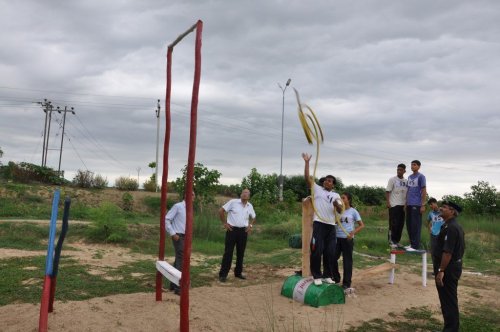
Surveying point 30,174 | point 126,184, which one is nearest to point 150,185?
point 126,184

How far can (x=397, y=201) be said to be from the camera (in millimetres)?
8664

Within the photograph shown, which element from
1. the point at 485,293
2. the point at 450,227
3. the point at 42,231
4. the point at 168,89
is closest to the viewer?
the point at 450,227

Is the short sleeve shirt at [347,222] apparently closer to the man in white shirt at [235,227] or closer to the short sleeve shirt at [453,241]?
the man in white shirt at [235,227]

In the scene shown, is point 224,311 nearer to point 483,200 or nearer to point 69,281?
point 69,281

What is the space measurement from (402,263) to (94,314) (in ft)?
27.5

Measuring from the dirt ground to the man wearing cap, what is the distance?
3.63 ft

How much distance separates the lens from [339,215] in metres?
7.28

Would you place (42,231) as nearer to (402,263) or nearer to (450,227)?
(402,263)

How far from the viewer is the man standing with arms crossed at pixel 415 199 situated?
8250mm

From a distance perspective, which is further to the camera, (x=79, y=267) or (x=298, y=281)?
(x=79, y=267)

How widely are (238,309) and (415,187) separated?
3815 mm

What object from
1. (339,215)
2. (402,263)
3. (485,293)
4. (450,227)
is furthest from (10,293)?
(402,263)

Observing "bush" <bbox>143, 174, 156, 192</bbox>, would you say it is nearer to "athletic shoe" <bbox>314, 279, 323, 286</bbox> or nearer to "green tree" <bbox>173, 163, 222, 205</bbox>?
"green tree" <bbox>173, 163, 222, 205</bbox>

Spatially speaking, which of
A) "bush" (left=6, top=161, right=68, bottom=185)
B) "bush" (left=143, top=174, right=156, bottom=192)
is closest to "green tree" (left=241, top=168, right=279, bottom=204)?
"bush" (left=143, top=174, right=156, bottom=192)
